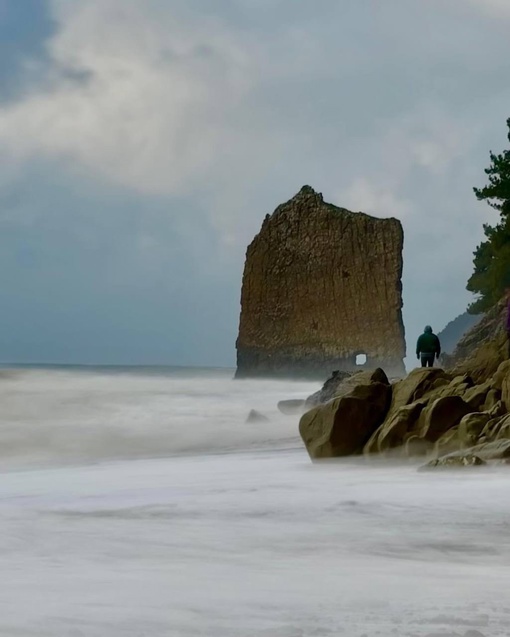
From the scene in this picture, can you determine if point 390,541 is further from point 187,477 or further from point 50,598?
point 187,477

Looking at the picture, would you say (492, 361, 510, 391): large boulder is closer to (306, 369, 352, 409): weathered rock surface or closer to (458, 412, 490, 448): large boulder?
(458, 412, 490, 448): large boulder

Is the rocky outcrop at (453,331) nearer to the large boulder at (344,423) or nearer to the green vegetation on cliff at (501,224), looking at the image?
the green vegetation on cliff at (501,224)

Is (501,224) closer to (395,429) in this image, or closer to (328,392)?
(328,392)

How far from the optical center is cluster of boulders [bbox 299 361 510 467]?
12.4 m

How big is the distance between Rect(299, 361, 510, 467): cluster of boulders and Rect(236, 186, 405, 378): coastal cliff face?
50.8 metres

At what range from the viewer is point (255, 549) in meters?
7.34

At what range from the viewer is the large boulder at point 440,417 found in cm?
1285

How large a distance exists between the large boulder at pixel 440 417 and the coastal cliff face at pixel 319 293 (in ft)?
170

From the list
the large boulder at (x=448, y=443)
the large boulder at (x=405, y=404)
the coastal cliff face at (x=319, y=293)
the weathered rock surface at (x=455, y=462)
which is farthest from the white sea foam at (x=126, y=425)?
the coastal cliff face at (x=319, y=293)

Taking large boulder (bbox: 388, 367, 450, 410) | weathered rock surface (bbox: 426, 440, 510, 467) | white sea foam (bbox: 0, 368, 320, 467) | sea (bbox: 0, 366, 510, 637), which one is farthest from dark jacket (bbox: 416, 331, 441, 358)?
weathered rock surface (bbox: 426, 440, 510, 467)

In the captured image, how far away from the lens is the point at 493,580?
19.7ft

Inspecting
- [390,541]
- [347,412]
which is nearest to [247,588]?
[390,541]

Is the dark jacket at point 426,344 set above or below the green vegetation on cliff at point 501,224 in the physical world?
below

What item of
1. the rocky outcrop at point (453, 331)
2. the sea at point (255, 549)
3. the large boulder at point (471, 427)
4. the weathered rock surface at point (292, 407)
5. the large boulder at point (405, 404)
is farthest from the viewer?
the rocky outcrop at point (453, 331)
